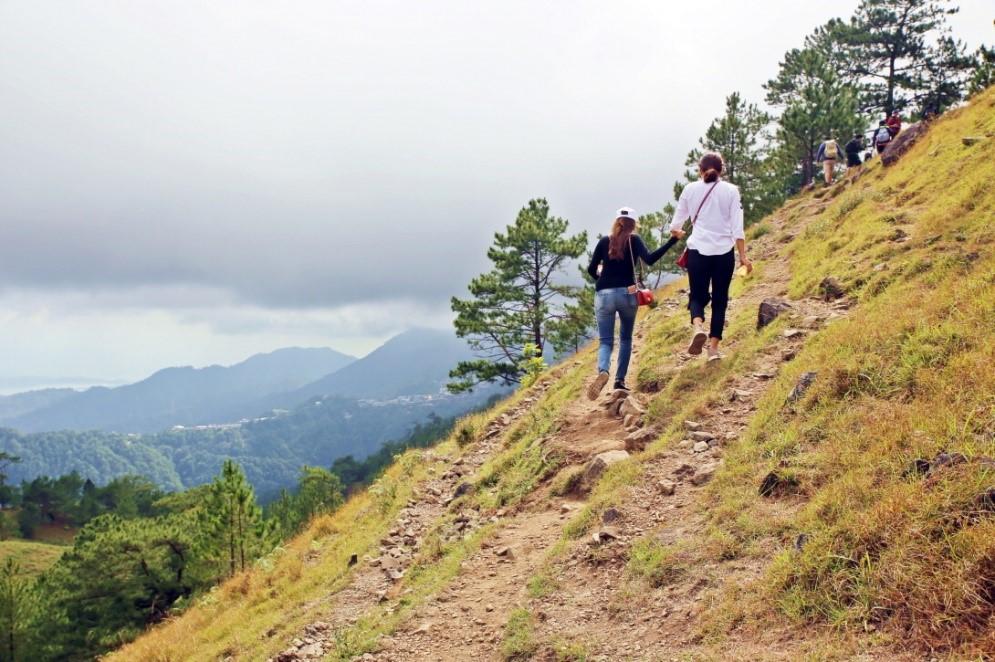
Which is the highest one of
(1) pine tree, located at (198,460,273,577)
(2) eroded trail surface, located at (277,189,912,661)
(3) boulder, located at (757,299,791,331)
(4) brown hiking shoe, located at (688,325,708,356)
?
(3) boulder, located at (757,299,791,331)

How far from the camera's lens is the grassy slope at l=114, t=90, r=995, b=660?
3.18 m

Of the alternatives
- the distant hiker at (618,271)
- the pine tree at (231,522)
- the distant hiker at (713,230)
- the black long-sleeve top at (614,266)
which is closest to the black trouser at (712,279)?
the distant hiker at (713,230)

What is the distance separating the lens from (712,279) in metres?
7.64

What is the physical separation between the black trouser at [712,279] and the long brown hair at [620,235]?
2.96ft

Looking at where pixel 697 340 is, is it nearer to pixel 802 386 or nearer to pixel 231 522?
pixel 802 386

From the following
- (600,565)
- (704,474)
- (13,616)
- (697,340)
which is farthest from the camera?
(13,616)

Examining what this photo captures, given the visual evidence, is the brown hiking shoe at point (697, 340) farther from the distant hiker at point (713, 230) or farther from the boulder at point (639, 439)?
the boulder at point (639, 439)

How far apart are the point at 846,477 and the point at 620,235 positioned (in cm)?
473

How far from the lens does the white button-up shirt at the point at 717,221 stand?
7.33m

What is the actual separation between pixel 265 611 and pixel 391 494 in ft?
10.4

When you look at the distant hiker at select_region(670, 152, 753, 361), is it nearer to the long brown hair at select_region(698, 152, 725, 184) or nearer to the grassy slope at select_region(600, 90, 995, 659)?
the long brown hair at select_region(698, 152, 725, 184)

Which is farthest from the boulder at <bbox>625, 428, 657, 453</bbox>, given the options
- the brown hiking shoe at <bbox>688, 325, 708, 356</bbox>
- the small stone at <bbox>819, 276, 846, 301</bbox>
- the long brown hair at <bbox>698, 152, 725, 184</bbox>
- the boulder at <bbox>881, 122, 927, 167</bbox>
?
the boulder at <bbox>881, 122, 927, 167</bbox>

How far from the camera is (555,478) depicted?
762 centimetres

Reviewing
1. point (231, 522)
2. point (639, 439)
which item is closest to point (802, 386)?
point (639, 439)
